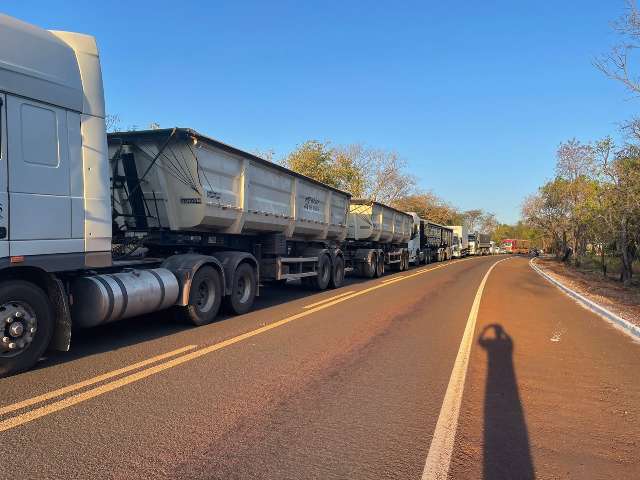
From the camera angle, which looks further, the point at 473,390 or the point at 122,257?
the point at 122,257

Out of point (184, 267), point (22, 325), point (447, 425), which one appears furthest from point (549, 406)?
point (184, 267)

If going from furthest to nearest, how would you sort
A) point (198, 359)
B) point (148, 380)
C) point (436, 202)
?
point (436, 202), point (198, 359), point (148, 380)

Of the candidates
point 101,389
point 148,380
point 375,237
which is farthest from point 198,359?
point 375,237

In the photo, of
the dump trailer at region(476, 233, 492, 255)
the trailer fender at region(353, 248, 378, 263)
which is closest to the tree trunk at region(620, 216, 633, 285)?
the trailer fender at region(353, 248, 378, 263)

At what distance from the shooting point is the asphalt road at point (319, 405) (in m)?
3.64

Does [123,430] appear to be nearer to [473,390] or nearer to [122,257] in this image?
[473,390]

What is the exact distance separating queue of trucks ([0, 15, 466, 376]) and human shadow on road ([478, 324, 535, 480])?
15.4 ft

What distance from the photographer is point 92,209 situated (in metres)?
6.33

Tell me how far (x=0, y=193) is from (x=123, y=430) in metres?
2.89

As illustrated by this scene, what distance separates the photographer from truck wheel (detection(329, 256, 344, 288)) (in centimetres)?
1603

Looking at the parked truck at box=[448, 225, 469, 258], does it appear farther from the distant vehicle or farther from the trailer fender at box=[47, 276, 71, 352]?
the trailer fender at box=[47, 276, 71, 352]

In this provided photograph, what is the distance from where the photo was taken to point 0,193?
5.22 meters

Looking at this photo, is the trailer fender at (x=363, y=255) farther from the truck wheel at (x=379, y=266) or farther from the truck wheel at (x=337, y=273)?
the truck wheel at (x=337, y=273)

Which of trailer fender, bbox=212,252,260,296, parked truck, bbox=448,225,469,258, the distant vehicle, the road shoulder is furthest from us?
the distant vehicle
